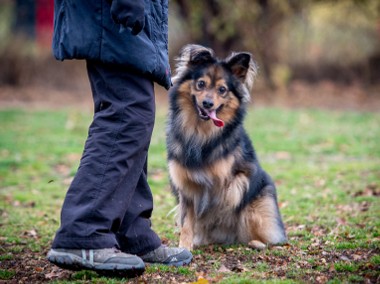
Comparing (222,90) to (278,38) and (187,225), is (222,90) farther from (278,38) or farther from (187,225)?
(278,38)

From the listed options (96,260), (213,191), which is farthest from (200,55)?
(96,260)

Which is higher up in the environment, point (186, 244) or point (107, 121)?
point (107, 121)

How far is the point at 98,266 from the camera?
3.27 m

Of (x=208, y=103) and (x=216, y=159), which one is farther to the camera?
(x=208, y=103)

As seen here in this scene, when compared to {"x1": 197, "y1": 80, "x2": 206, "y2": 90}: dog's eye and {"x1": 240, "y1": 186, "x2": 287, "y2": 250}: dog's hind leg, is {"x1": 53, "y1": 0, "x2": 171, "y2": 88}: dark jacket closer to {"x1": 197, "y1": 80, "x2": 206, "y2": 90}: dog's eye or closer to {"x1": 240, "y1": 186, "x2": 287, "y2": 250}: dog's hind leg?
{"x1": 197, "y1": 80, "x2": 206, "y2": 90}: dog's eye

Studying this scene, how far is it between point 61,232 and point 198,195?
158 cm

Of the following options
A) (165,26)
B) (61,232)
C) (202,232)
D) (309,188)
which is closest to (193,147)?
(202,232)

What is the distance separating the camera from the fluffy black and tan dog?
454 centimetres

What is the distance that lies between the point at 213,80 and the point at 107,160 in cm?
183

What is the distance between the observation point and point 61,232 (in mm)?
3234

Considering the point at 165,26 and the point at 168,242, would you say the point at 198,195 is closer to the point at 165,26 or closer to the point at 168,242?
the point at 168,242

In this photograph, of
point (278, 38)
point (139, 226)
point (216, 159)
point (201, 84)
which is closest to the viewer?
point (139, 226)

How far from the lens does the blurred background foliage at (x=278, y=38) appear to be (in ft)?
55.1

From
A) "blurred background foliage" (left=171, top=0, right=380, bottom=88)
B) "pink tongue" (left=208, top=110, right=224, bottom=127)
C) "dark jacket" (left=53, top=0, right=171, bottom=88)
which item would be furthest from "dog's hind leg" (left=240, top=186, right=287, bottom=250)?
"blurred background foliage" (left=171, top=0, right=380, bottom=88)
